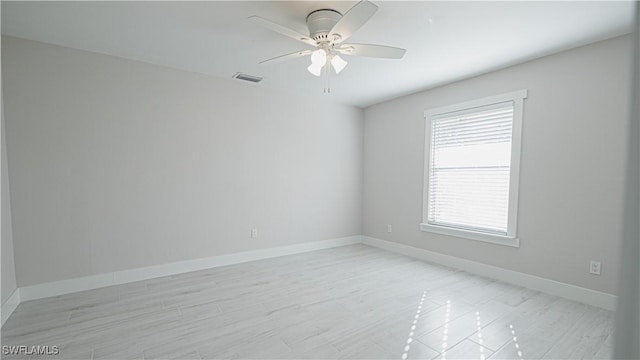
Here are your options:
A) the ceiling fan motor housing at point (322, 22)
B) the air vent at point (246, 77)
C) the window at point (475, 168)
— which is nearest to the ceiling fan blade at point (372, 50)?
the ceiling fan motor housing at point (322, 22)

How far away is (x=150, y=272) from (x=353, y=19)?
11.2 feet

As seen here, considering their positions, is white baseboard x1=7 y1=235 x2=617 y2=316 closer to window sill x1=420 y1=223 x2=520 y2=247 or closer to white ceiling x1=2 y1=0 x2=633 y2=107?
window sill x1=420 y1=223 x2=520 y2=247

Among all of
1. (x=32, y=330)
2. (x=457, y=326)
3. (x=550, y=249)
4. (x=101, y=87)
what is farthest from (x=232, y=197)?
(x=550, y=249)

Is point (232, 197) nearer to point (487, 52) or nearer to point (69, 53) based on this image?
point (69, 53)

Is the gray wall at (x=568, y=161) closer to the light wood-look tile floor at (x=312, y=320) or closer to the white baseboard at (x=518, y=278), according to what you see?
the white baseboard at (x=518, y=278)

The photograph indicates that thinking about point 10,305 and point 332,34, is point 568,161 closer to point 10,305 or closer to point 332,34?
point 332,34

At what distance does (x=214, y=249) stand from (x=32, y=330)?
183cm

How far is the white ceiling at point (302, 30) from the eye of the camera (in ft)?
7.30

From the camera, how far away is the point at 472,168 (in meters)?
3.74

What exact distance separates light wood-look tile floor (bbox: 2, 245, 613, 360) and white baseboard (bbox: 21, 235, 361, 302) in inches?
5.3

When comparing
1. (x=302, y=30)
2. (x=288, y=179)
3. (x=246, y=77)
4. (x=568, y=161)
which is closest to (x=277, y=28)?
(x=302, y=30)

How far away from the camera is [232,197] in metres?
3.99

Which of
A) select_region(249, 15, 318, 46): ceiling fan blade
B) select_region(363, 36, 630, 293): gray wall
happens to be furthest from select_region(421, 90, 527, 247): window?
select_region(249, 15, 318, 46): ceiling fan blade

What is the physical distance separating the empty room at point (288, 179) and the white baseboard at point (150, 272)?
0.07ft
